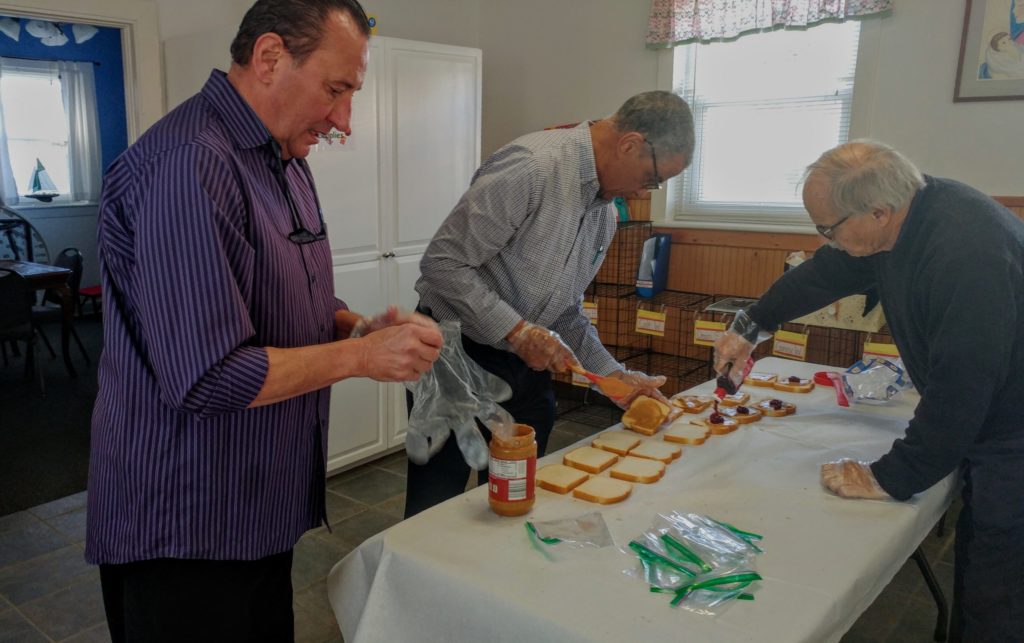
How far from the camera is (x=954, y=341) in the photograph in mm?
1432

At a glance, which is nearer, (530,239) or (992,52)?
(530,239)

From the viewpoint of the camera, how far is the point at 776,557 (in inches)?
49.6

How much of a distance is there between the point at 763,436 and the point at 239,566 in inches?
48.7

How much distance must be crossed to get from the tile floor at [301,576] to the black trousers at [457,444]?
2.35 feet

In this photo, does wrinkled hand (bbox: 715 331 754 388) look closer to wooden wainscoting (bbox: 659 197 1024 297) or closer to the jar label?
the jar label

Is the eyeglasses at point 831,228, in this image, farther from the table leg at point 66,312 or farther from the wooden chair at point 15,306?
the table leg at point 66,312

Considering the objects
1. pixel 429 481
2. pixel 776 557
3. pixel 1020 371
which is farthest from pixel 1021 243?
pixel 429 481

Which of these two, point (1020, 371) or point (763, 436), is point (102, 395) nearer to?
point (763, 436)

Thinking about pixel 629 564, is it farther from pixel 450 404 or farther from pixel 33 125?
pixel 33 125

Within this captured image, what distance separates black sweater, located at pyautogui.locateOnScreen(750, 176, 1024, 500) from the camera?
4.67 feet

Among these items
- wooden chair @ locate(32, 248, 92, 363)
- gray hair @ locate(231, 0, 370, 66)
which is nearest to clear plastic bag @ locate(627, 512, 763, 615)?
gray hair @ locate(231, 0, 370, 66)

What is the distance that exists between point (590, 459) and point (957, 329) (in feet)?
2.51

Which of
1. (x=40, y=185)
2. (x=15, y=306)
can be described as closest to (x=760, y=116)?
(x=15, y=306)

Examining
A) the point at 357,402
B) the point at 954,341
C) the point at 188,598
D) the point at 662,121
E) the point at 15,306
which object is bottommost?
the point at 357,402
